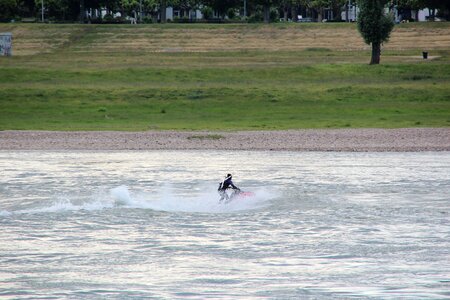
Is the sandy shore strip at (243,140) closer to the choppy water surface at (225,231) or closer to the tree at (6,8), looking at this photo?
the choppy water surface at (225,231)

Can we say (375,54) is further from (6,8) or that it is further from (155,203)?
(6,8)

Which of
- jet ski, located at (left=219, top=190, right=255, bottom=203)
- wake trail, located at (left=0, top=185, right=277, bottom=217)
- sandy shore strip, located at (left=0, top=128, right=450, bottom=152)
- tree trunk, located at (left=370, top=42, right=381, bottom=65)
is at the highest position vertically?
tree trunk, located at (left=370, top=42, right=381, bottom=65)

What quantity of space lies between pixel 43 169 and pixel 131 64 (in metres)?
38.6

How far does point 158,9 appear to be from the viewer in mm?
153625

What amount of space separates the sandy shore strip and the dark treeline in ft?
274

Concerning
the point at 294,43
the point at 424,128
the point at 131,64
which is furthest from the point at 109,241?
the point at 294,43

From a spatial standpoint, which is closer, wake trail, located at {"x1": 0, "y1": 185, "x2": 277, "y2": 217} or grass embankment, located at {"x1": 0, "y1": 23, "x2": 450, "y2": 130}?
wake trail, located at {"x1": 0, "y1": 185, "x2": 277, "y2": 217}

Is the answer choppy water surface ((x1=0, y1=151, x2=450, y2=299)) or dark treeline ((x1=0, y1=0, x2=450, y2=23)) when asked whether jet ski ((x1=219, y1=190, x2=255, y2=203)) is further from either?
dark treeline ((x1=0, y1=0, x2=450, y2=23))

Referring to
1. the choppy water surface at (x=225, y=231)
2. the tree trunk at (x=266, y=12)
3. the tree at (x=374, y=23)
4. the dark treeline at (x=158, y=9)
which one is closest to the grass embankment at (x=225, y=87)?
the tree at (x=374, y=23)

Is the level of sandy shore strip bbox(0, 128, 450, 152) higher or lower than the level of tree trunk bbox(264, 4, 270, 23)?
lower

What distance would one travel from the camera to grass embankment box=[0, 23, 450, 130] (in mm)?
54031

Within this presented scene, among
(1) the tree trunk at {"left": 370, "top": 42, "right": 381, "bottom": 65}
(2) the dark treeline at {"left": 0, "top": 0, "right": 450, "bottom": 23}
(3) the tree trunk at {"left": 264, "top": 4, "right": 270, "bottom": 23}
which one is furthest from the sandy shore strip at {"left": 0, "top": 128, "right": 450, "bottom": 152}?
(3) the tree trunk at {"left": 264, "top": 4, "right": 270, "bottom": 23}

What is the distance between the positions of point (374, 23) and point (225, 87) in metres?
16.5

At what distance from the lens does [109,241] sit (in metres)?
24.1
